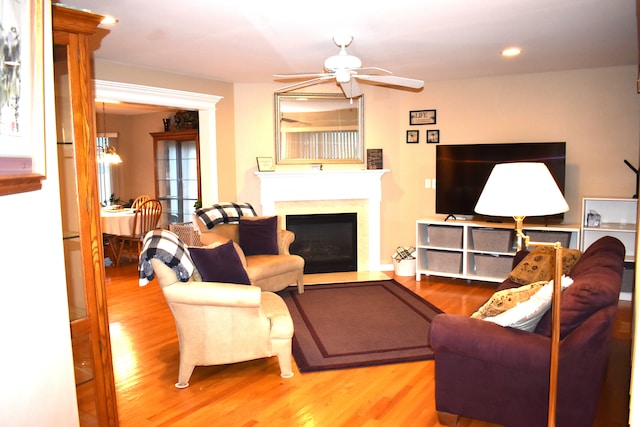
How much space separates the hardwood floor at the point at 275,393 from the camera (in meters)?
2.63

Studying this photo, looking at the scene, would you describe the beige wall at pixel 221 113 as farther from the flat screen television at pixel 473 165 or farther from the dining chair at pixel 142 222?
the flat screen television at pixel 473 165

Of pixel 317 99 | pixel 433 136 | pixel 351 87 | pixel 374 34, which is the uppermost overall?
pixel 374 34

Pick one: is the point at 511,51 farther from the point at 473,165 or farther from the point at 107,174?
the point at 107,174

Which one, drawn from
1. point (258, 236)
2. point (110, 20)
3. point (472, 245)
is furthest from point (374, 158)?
point (110, 20)

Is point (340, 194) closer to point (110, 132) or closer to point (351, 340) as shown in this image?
point (351, 340)

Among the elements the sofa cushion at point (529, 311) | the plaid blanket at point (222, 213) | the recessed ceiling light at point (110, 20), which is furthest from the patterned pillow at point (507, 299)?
the plaid blanket at point (222, 213)

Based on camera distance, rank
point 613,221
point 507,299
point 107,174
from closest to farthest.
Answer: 1. point 507,299
2. point 613,221
3. point 107,174

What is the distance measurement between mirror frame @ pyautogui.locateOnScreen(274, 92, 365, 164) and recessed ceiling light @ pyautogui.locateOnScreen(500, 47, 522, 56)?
6.40 feet

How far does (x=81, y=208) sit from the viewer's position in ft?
6.49

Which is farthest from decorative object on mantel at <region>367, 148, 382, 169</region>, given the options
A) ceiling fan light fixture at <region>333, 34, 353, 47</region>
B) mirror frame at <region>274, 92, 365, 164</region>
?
ceiling fan light fixture at <region>333, 34, 353, 47</region>

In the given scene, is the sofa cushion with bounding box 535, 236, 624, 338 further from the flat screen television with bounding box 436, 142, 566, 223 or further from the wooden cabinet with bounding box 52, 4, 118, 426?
the flat screen television with bounding box 436, 142, 566, 223

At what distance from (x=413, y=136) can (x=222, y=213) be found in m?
2.60

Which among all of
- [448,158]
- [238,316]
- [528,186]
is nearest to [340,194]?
[448,158]

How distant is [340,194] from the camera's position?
19.4 ft
